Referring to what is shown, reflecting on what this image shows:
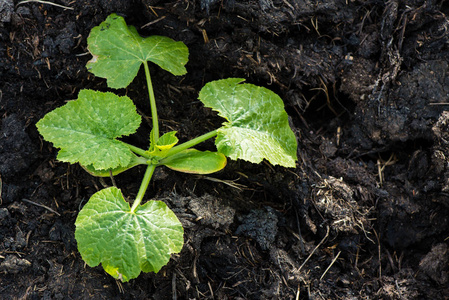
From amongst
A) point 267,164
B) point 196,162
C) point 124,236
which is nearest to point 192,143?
point 196,162

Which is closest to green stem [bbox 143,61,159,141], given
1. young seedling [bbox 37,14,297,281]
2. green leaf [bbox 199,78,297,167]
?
young seedling [bbox 37,14,297,281]

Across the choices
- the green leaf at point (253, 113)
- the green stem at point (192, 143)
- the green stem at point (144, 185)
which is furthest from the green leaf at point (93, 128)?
the green leaf at point (253, 113)

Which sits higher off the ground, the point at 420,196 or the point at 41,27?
the point at 41,27

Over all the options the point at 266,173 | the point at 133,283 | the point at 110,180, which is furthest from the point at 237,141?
the point at 133,283

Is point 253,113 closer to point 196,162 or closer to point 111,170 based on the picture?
point 196,162

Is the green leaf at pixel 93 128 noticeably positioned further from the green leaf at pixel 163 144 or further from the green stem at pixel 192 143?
the green stem at pixel 192 143

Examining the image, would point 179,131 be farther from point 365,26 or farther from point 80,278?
point 365,26
